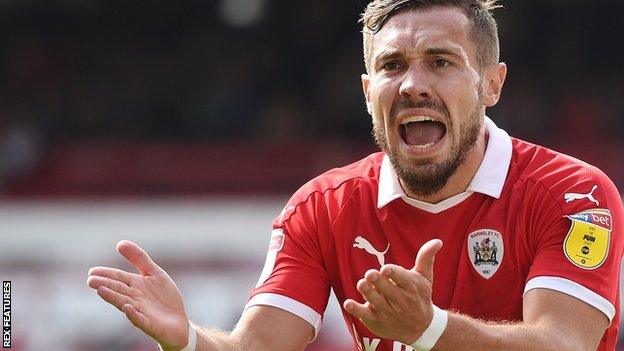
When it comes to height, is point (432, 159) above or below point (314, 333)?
above

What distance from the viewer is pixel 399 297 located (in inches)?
152

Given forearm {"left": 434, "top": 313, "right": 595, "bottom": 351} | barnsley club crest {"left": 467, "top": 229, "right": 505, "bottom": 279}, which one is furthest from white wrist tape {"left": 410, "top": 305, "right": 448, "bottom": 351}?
barnsley club crest {"left": 467, "top": 229, "right": 505, "bottom": 279}

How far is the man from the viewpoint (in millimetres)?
4461

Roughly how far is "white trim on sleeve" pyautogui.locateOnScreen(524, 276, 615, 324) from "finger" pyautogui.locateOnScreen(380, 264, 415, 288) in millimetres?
808

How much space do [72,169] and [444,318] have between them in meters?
9.25

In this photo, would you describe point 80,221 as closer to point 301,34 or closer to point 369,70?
point 301,34

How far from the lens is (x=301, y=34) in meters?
15.3

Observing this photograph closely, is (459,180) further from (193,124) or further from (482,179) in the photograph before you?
(193,124)

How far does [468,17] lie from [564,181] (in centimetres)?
76

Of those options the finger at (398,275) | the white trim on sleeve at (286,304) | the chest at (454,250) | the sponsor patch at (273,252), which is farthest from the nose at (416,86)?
the finger at (398,275)

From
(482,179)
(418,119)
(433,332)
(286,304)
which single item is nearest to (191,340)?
(286,304)

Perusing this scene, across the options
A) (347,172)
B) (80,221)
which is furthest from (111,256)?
(347,172)

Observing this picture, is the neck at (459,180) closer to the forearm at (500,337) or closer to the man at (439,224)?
the man at (439,224)

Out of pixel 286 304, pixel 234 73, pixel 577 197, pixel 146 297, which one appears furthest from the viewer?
pixel 234 73
